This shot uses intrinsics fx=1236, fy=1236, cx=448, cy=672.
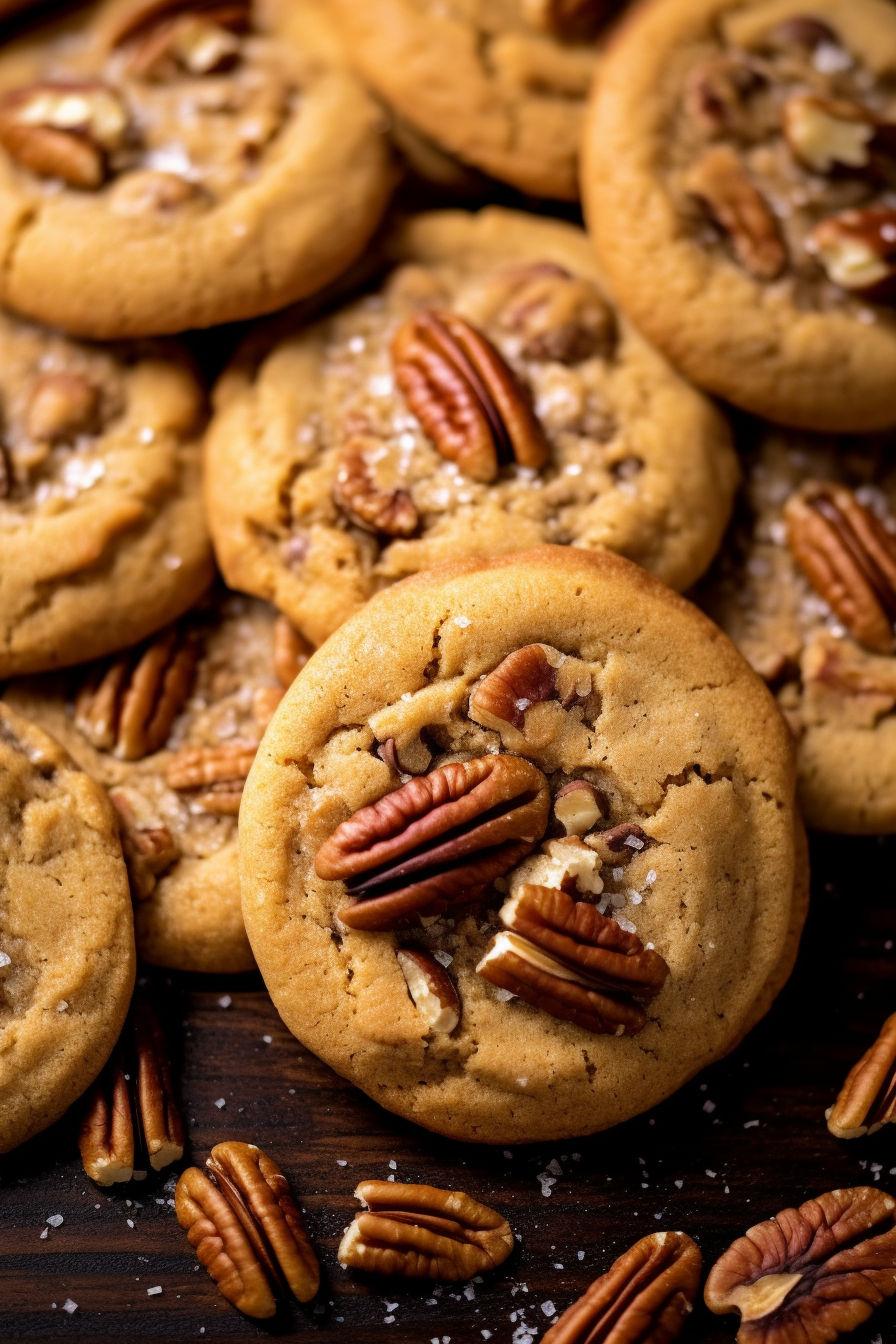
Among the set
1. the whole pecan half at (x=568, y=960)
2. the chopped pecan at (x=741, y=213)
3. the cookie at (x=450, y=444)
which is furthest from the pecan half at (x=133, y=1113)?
the chopped pecan at (x=741, y=213)

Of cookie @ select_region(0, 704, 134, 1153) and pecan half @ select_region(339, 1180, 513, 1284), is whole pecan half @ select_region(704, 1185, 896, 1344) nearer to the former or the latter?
pecan half @ select_region(339, 1180, 513, 1284)

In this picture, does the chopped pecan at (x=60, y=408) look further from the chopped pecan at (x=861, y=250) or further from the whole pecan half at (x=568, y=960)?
the chopped pecan at (x=861, y=250)

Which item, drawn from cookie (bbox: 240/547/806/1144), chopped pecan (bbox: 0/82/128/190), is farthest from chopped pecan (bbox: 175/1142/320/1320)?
chopped pecan (bbox: 0/82/128/190)

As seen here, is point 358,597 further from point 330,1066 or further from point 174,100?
point 174,100

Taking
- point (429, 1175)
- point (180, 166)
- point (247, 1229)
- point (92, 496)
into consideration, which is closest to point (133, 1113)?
point (247, 1229)

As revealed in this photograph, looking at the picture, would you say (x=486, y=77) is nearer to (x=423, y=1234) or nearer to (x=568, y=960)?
(x=568, y=960)

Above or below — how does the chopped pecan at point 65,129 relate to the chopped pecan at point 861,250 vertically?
above
